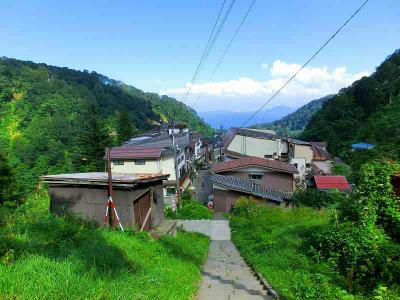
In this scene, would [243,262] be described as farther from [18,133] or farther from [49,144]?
[18,133]

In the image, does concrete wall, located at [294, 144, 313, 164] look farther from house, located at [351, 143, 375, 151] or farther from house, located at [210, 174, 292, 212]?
house, located at [210, 174, 292, 212]

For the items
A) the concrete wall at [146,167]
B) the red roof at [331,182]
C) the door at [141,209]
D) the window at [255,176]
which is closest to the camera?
the door at [141,209]

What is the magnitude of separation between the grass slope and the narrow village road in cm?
43

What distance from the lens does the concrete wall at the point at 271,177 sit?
34.5 metres

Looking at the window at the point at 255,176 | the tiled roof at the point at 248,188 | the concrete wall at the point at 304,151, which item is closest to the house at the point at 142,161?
the window at the point at 255,176

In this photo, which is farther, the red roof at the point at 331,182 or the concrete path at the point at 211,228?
the red roof at the point at 331,182

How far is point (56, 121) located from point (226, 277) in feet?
279

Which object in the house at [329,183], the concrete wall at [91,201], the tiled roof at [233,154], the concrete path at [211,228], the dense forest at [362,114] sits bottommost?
the concrete path at [211,228]

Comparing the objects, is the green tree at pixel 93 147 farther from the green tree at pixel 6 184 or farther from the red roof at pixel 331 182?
the red roof at pixel 331 182

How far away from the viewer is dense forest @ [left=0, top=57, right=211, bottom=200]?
52812 mm

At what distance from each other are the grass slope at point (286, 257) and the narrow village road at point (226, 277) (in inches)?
17.1

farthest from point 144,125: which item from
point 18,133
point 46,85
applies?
point 18,133

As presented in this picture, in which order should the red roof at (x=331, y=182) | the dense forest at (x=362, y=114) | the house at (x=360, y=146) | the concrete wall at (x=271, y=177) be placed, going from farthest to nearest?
the dense forest at (x=362, y=114) < the house at (x=360, y=146) < the red roof at (x=331, y=182) < the concrete wall at (x=271, y=177)

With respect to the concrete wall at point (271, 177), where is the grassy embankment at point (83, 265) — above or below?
above
